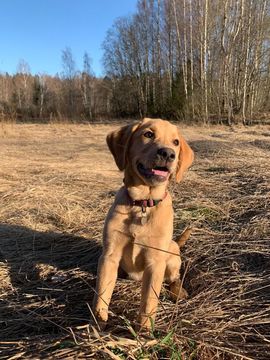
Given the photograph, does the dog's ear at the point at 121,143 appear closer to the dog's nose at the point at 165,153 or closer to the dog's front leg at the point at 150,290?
the dog's nose at the point at 165,153

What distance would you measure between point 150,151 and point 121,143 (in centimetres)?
32

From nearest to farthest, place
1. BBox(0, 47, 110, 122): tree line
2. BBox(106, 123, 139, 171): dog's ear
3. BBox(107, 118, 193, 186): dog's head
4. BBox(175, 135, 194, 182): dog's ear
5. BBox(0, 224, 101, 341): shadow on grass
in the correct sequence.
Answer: BBox(0, 224, 101, 341): shadow on grass
BBox(107, 118, 193, 186): dog's head
BBox(106, 123, 139, 171): dog's ear
BBox(175, 135, 194, 182): dog's ear
BBox(0, 47, 110, 122): tree line

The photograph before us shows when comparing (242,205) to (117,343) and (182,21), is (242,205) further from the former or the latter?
(182,21)

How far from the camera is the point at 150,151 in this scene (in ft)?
8.81

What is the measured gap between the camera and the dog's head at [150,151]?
2658 millimetres

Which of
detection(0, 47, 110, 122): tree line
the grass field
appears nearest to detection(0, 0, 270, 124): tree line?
detection(0, 47, 110, 122): tree line

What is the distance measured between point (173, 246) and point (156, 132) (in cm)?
93

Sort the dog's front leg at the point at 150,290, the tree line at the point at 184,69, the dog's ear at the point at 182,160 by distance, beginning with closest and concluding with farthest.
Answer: the dog's front leg at the point at 150,290 → the dog's ear at the point at 182,160 → the tree line at the point at 184,69

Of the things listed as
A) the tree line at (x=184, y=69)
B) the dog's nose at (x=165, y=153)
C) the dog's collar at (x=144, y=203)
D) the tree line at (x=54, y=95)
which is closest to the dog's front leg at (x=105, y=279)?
the dog's collar at (x=144, y=203)

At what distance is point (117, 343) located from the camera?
1877 mm

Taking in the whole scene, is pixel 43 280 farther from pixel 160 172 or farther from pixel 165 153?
Result: pixel 165 153

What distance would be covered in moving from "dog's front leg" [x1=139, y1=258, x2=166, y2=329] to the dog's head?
58 cm

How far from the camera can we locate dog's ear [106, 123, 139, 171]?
2855mm

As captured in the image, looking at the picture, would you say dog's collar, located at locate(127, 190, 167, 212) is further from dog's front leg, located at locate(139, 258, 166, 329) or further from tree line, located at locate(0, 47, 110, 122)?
tree line, located at locate(0, 47, 110, 122)
